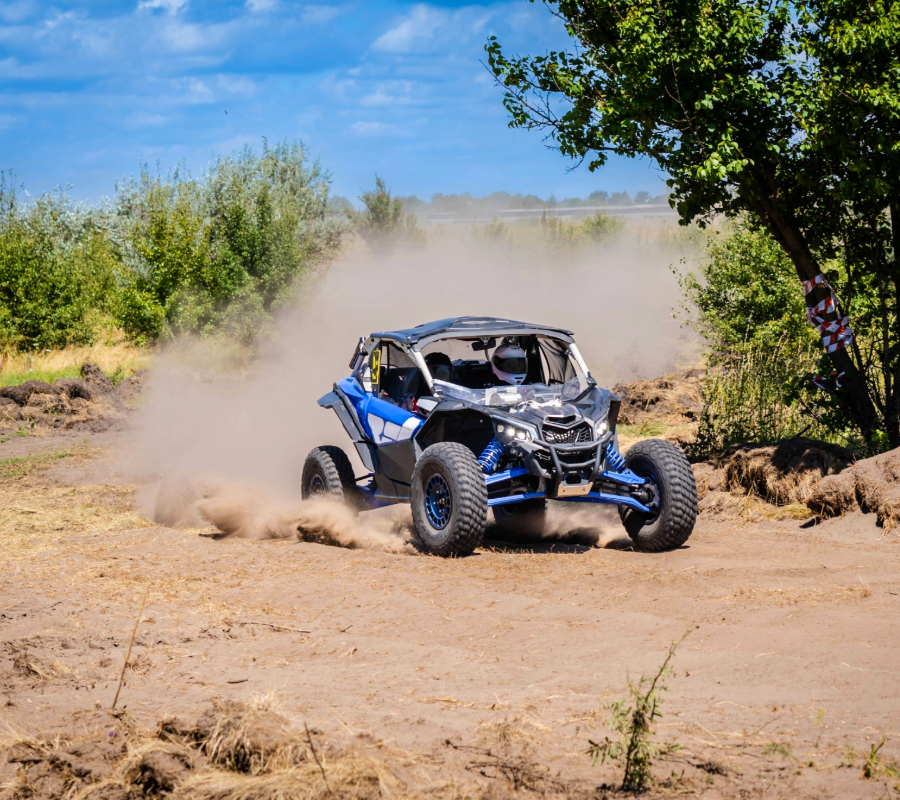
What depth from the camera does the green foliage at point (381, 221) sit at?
180ft

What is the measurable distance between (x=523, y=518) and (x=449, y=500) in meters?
1.28

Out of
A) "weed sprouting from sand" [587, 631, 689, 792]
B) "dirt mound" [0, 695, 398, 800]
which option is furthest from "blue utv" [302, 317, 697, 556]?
"dirt mound" [0, 695, 398, 800]

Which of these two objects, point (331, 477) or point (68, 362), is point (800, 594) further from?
point (68, 362)

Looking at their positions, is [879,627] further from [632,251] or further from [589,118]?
[632,251]

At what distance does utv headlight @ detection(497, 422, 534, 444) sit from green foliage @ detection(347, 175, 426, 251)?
47122mm

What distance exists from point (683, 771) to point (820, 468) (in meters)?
7.09

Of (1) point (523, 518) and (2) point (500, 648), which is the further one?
(1) point (523, 518)

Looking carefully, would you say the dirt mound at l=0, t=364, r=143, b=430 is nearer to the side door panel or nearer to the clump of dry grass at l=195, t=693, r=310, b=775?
the side door panel

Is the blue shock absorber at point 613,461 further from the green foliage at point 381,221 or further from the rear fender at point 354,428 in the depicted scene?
the green foliage at point 381,221

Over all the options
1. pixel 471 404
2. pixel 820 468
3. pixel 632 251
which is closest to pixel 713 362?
pixel 820 468

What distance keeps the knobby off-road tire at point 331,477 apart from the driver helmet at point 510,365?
6.26ft

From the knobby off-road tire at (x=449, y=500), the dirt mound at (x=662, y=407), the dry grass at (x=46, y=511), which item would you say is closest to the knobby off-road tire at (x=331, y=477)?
the knobby off-road tire at (x=449, y=500)

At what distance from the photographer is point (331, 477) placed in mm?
10047

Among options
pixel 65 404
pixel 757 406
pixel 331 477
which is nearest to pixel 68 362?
pixel 65 404
